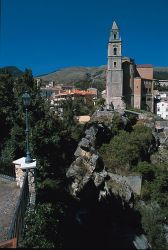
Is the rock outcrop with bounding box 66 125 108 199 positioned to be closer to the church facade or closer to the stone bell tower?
the church facade

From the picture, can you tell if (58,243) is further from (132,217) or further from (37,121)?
(132,217)

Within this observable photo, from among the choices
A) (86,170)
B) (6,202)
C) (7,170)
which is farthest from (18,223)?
(86,170)

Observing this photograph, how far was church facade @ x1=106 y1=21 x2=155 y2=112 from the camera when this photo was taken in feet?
176

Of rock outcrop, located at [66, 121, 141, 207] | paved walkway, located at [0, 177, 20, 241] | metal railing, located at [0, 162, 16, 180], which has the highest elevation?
metal railing, located at [0, 162, 16, 180]

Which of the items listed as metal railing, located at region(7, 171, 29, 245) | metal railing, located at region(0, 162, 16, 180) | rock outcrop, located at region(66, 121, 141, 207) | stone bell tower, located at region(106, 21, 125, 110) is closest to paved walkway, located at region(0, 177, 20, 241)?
metal railing, located at region(7, 171, 29, 245)

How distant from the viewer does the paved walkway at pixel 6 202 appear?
1101cm

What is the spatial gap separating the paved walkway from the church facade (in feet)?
123

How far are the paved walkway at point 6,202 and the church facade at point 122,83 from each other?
37608mm

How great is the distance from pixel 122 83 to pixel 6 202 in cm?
4337

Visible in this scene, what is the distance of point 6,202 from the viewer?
12.8 m

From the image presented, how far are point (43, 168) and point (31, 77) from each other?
8928 mm

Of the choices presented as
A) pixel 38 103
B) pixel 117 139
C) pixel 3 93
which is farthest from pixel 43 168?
pixel 117 139

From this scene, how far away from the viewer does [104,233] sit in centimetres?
2769

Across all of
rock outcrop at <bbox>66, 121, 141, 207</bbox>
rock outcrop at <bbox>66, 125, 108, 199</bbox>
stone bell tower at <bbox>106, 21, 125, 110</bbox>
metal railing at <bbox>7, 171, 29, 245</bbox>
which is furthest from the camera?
stone bell tower at <bbox>106, 21, 125, 110</bbox>
